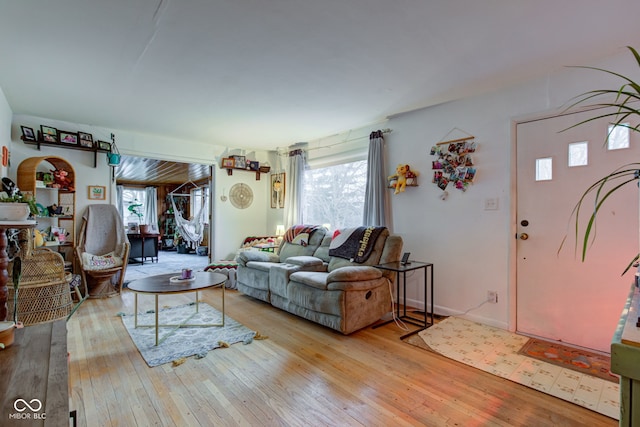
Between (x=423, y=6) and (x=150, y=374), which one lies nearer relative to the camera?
(x=423, y=6)

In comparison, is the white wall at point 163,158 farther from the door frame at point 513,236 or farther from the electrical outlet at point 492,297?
the door frame at point 513,236

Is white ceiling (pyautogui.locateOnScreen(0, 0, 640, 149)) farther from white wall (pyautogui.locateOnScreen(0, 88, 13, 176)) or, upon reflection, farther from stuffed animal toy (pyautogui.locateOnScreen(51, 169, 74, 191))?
stuffed animal toy (pyautogui.locateOnScreen(51, 169, 74, 191))

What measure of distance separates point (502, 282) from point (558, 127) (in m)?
1.38

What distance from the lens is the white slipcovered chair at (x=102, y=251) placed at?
3.79 metres

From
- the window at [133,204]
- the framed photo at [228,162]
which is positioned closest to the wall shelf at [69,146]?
the framed photo at [228,162]

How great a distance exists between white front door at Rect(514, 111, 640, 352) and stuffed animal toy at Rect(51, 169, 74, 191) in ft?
16.2

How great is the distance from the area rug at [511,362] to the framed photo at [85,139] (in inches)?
171

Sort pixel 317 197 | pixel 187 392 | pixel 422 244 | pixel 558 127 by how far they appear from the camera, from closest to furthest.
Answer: pixel 187 392 → pixel 558 127 → pixel 422 244 → pixel 317 197

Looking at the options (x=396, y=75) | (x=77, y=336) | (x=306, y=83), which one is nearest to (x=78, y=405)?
(x=77, y=336)

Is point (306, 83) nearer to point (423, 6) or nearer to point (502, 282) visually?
point (423, 6)

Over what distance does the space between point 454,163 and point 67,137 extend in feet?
14.6

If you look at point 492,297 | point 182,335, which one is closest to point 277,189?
point 182,335

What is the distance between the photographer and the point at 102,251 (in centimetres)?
414

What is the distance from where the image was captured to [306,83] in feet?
8.90
